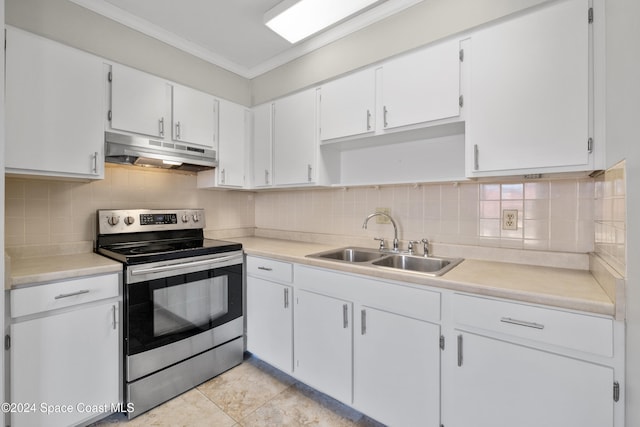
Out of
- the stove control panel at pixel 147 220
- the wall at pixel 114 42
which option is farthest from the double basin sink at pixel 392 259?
the wall at pixel 114 42

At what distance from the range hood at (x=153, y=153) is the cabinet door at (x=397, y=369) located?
5.44 ft

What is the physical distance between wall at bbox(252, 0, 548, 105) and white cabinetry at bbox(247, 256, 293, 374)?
1.44 meters

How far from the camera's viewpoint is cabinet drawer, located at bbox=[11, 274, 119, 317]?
4.36 ft

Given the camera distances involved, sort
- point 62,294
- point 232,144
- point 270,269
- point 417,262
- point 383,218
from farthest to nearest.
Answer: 1. point 232,144
2. point 383,218
3. point 270,269
4. point 417,262
5. point 62,294

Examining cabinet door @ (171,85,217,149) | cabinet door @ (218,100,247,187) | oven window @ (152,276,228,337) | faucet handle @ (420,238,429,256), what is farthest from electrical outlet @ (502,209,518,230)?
cabinet door @ (171,85,217,149)

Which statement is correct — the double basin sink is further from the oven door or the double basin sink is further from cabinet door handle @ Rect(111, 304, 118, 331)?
cabinet door handle @ Rect(111, 304, 118, 331)

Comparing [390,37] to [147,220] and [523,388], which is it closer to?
[523,388]

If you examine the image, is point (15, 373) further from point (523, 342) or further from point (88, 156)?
point (523, 342)

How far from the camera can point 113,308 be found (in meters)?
1.61

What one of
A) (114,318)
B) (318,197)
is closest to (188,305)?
(114,318)

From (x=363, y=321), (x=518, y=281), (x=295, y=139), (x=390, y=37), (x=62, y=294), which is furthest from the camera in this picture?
(x=295, y=139)

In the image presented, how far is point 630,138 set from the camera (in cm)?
89

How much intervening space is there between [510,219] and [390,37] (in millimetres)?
1322

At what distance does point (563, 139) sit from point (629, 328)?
0.79 m
